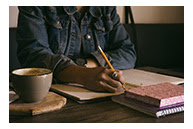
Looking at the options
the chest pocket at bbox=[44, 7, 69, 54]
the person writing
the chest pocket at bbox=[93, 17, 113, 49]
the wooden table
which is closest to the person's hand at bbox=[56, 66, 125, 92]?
the person writing

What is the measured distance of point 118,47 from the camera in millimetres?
1319

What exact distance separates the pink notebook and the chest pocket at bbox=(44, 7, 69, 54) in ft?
2.11

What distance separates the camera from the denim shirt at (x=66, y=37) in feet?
3.26

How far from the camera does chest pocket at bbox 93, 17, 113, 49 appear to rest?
4.25ft

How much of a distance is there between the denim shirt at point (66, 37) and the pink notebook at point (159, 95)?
13.5 inches

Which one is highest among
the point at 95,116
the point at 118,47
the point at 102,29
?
the point at 102,29

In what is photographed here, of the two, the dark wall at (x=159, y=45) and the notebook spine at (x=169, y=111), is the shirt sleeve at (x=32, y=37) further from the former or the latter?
the dark wall at (x=159, y=45)

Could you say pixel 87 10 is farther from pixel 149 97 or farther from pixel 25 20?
pixel 149 97

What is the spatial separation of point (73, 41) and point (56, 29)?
12 cm

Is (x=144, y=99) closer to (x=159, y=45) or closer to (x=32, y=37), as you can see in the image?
(x=32, y=37)

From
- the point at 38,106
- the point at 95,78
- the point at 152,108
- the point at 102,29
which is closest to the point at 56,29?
the point at 102,29

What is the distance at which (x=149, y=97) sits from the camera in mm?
558
